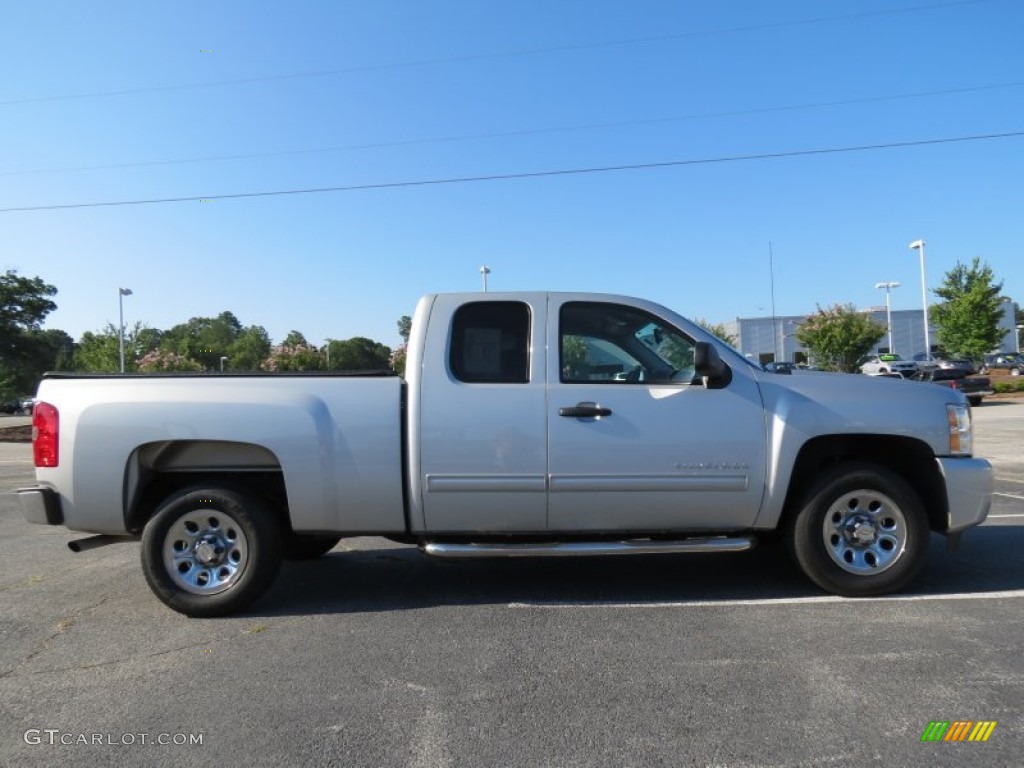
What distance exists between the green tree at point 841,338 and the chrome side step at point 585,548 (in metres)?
34.8

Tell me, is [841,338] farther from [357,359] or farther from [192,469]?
[192,469]

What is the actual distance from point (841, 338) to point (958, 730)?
3652 cm

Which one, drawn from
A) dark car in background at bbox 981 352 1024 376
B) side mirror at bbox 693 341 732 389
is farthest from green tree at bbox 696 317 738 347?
dark car in background at bbox 981 352 1024 376

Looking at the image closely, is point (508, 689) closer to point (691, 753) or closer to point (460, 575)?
point (691, 753)

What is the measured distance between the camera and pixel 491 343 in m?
4.74

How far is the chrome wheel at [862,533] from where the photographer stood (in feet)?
15.1

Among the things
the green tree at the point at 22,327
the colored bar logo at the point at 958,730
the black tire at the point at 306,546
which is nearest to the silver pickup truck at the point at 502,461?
the black tire at the point at 306,546

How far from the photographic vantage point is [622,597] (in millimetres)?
4824

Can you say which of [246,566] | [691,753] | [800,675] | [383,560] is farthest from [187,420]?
[800,675]

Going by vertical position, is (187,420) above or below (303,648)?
above

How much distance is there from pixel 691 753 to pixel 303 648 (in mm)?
2246

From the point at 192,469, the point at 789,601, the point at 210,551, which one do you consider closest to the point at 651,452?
the point at 789,601

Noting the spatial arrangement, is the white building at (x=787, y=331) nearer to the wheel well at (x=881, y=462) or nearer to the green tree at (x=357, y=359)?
the green tree at (x=357, y=359)

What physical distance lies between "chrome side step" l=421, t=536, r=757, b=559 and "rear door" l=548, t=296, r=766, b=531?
4.3 inches
